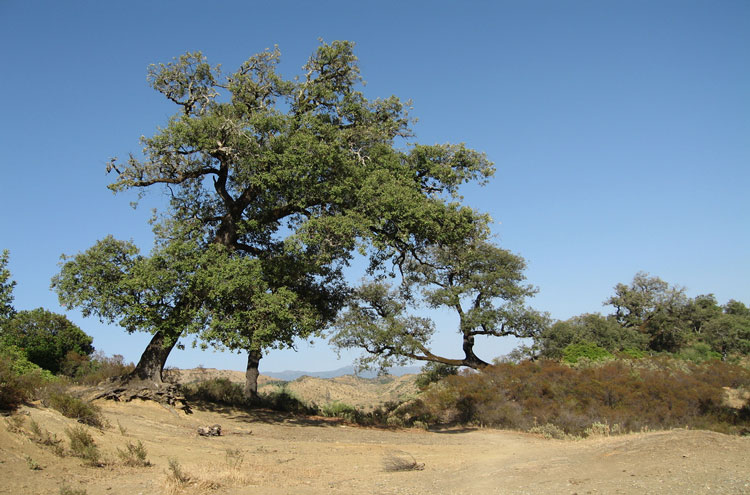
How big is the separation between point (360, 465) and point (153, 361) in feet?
30.8

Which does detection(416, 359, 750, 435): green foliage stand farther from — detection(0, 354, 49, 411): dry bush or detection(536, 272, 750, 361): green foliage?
detection(0, 354, 49, 411): dry bush

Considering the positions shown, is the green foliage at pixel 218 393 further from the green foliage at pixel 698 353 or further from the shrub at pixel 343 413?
the green foliage at pixel 698 353

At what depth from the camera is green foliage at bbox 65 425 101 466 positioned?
8.15m

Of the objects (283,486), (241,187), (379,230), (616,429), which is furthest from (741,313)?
(283,486)

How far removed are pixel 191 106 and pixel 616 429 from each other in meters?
17.4

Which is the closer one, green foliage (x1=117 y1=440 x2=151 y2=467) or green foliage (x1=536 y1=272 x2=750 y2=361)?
green foliage (x1=117 y1=440 x2=151 y2=467)

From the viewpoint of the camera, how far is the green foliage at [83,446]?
8.15m

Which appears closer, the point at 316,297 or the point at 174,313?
the point at 174,313

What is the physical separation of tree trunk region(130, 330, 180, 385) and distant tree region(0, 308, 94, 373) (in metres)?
6.51

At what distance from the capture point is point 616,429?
14.2 metres

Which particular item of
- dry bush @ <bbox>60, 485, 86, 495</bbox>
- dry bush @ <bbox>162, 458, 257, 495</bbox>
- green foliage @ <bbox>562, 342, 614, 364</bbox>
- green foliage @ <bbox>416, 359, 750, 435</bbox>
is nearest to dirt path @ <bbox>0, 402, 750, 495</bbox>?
dry bush @ <bbox>162, 458, 257, 495</bbox>

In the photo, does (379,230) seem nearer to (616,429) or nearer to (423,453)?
(423,453)

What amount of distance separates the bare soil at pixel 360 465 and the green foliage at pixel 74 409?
1.15 ft

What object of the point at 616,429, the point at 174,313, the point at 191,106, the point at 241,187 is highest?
the point at 191,106
